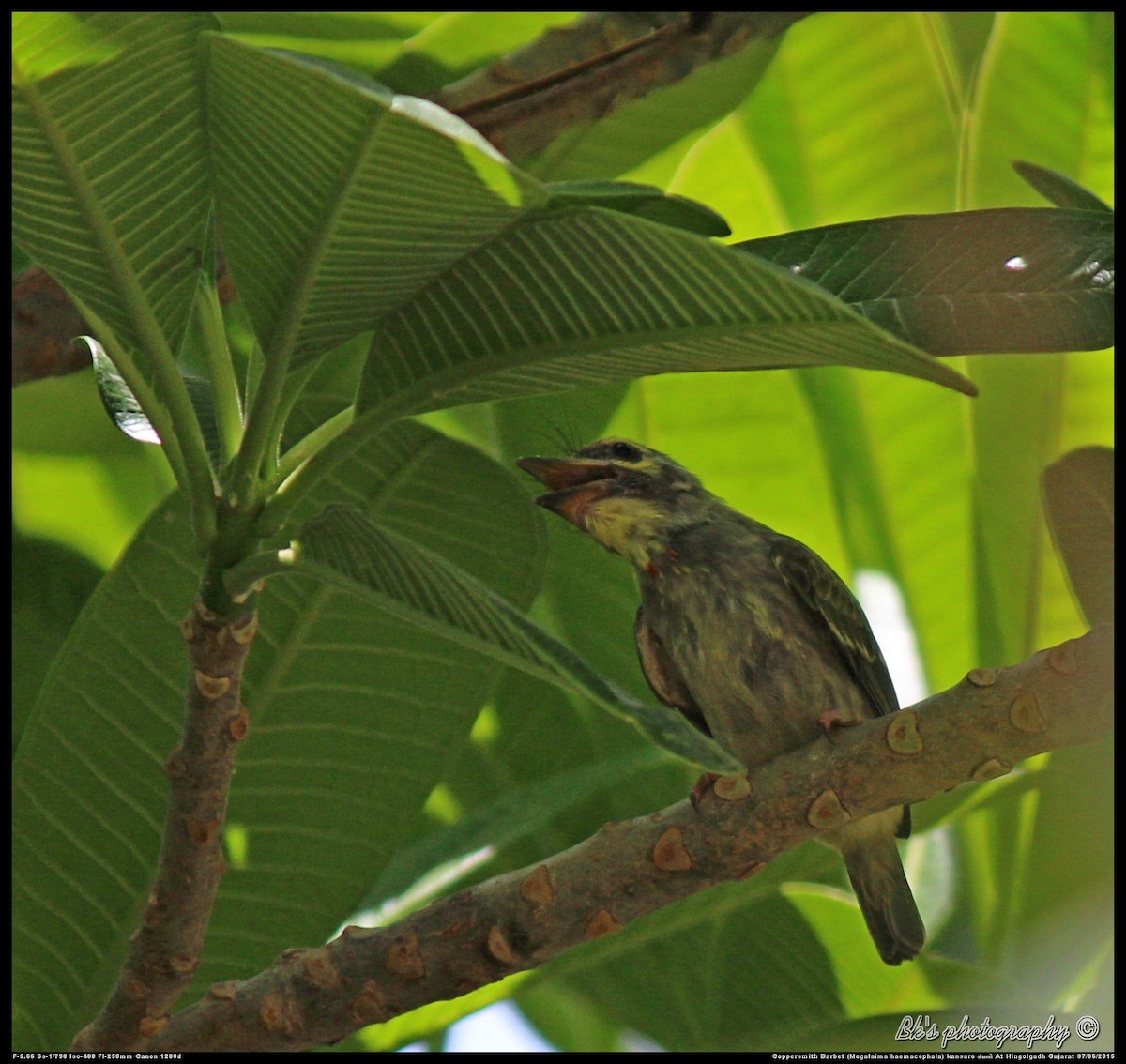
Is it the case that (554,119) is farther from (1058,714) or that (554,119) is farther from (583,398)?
(1058,714)

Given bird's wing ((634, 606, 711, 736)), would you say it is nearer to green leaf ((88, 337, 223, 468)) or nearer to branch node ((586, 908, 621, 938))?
branch node ((586, 908, 621, 938))

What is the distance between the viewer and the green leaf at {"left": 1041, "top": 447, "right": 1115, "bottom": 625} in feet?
3.02

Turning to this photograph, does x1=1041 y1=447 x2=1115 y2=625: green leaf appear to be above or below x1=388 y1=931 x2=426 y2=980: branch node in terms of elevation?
above

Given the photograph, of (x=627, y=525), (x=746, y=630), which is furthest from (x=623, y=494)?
(x=746, y=630)

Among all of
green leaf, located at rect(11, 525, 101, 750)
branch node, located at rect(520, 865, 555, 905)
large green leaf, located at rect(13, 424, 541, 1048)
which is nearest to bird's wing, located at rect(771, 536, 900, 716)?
large green leaf, located at rect(13, 424, 541, 1048)

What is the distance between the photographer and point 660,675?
1.65m

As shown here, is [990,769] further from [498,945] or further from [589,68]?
[589,68]

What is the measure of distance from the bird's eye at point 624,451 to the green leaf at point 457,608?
2.42 ft

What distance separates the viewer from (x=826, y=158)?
2088 mm

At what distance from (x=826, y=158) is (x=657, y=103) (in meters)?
0.42

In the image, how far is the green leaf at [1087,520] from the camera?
0.92 m

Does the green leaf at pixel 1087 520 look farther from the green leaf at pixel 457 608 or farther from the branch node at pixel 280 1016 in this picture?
the branch node at pixel 280 1016

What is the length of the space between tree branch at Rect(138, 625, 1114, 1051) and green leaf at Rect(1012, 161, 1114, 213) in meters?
0.44

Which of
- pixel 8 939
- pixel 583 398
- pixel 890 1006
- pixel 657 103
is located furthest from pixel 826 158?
pixel 8 939
